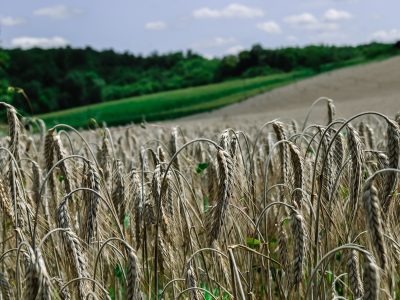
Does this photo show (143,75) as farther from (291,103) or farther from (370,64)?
(291,103)

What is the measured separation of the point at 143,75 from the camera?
7825 cm

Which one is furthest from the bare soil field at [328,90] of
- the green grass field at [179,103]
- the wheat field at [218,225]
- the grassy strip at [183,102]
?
the wheat field at [218,225]

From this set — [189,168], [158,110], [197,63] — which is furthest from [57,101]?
[189,168]

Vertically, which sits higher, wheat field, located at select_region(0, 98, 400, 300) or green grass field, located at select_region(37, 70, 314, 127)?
wheat field, located at select_region(0, 98, 400, 300)

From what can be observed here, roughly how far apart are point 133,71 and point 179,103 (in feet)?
91.4

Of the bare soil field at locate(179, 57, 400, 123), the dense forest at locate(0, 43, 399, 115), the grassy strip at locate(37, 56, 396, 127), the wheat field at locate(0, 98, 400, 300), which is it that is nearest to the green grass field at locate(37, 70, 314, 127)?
the grassy strip at locate(37, 56, 396, 127)

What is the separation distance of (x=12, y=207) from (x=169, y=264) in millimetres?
812

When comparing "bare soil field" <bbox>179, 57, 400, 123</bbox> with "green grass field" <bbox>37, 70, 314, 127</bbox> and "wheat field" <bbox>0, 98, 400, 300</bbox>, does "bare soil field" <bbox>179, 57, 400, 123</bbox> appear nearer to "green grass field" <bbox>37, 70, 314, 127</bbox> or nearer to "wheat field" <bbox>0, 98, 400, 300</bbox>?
"green grass field" <bbox>37, 70, 314, 127</bbox>

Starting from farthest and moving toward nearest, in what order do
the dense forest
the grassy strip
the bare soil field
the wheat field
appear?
the dense forest < the grassy strip < the bare soil field < the wheat field

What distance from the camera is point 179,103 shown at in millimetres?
54688

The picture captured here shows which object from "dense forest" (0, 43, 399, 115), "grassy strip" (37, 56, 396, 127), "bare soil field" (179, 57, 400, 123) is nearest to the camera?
"bare soil field" (179, 57, 400, 123)

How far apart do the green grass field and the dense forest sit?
6413 mm

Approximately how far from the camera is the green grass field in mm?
49719

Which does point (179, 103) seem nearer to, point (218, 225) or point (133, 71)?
point (133, 71)
